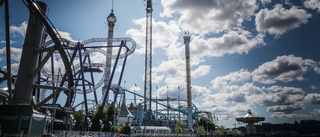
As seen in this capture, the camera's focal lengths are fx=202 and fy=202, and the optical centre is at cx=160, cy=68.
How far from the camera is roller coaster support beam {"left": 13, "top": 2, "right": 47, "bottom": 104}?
26969 mm

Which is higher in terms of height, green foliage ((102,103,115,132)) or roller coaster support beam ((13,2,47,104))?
roller coaster support beam ((13,2,47,104))

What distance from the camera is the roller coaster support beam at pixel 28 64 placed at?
88.5 ft

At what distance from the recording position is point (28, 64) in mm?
28047

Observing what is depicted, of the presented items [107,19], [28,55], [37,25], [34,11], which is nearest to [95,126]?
[28,55]

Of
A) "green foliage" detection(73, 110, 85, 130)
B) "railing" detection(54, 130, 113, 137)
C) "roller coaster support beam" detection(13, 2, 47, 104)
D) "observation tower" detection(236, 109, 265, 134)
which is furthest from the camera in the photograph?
"observation tower" detection(236, 109, 265, 134)

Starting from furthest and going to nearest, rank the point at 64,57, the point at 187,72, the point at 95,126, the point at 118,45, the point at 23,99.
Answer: the point at 187,72, the point at 118,45, the point at 95,126, the point at 64,57, the point at 23,99

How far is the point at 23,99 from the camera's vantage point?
26.7 meters

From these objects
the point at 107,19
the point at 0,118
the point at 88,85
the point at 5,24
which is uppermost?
the point at 107,19

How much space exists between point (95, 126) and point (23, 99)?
47.6 feet

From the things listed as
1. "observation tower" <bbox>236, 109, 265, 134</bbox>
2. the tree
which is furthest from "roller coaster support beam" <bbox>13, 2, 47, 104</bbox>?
"observation tower" <bbox>236, 109, 265, 134</bbox>

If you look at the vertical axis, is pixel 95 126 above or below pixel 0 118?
below

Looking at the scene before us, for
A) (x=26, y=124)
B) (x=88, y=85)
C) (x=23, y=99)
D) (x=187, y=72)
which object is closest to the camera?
(x=26, y=124)

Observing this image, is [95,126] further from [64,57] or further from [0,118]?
[0,118]

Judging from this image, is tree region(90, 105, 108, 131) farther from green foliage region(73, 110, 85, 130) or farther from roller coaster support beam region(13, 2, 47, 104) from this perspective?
roller coaster support beam region(13, 2, 47, 104)
